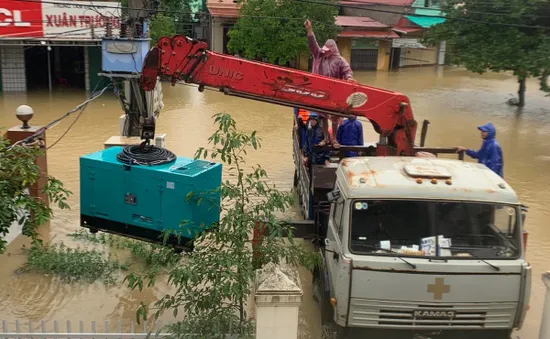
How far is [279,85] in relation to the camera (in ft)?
24.6

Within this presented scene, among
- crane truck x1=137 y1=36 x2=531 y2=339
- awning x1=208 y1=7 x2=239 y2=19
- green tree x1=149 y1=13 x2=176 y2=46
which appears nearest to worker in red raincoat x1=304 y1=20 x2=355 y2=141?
crane truck x1=137 y1=36 x2=531 y2=339

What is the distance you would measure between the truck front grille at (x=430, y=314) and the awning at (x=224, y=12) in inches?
1109

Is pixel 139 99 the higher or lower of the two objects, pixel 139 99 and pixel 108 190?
the higher

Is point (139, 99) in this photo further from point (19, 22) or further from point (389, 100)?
point (19, 22)

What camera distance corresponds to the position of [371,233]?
5539mm

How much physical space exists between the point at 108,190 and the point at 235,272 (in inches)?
110

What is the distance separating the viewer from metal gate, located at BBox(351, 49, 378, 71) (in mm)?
35531

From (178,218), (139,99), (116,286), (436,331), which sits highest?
(139,99)

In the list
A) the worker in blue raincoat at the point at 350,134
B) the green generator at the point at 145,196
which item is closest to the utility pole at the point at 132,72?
the green generator at the point at 145,196

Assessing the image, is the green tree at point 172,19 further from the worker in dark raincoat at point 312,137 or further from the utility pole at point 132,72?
the utility pole at point 132,72

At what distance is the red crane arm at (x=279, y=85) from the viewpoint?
7117 mm

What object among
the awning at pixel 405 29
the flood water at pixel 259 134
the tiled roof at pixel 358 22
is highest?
the tiled roof at pixel 358 22

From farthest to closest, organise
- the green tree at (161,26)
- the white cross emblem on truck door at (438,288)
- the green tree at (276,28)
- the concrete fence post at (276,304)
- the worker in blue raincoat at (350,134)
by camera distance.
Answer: the green tree at (276,28)
the green tree at (161,26)
the worker in blue raincoat at (350,134)
the white cross emblem on truck door at (438,288)
the concrete fence post at (276,304)

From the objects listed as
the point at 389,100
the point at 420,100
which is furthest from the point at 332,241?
the point at 420,100
